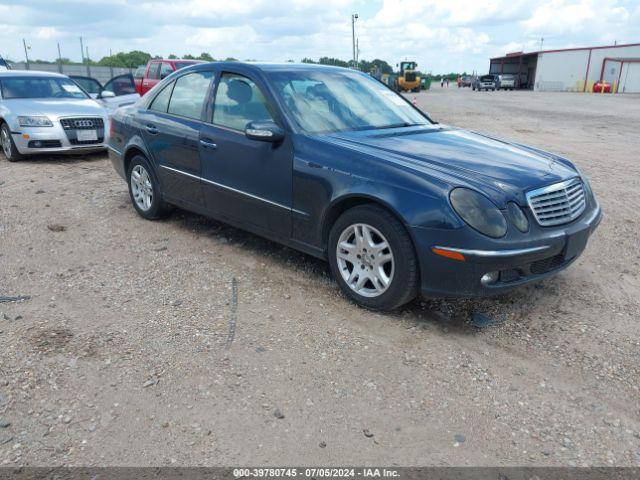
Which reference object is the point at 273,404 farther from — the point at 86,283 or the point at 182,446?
the point at 86,283

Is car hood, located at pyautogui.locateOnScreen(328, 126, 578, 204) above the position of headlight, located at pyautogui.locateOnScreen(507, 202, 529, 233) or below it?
above

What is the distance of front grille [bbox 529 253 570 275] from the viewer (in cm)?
353

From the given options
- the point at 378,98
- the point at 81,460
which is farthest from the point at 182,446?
the point at 378,98

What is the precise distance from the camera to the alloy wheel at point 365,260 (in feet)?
12.0

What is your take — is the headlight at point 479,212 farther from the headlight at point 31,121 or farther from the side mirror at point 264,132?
the headlight at point 31,121

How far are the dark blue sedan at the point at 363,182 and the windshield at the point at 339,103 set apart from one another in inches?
0.5

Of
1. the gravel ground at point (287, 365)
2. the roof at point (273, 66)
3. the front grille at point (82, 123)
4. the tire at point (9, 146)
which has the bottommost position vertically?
the gravel ground at point (287, 365)

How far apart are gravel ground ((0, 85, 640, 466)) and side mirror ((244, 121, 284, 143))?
3.64ft

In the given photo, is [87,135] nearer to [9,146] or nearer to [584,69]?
[9,146]

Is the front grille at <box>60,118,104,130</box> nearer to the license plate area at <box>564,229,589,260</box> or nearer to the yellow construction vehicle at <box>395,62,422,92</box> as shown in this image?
the license plate area at <box>564,229,589,260</box>

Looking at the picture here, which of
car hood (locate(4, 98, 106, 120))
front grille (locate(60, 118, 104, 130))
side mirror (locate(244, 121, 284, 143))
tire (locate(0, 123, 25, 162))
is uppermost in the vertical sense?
side mirror (locate(244, 121, 284, 143))

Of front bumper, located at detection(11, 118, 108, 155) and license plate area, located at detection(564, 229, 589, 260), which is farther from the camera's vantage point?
front bumper, located at detection(11, 118, 108, 155)

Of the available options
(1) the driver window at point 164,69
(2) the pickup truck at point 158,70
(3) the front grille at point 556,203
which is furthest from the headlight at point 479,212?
(1) the driver window at point 164,69

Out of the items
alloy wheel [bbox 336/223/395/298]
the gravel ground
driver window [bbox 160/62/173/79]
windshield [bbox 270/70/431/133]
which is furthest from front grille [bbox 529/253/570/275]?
driver window [bbox 160/62/173/79]
